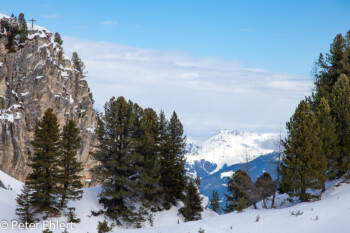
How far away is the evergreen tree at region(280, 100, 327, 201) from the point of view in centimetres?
2772

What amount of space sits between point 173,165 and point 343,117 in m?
21.3

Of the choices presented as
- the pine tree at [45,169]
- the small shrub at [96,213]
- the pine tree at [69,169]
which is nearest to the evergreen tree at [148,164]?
the small shrub at [96,213]

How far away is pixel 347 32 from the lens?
43688 millimetres

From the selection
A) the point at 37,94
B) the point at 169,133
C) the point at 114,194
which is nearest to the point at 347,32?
the point at 169,133

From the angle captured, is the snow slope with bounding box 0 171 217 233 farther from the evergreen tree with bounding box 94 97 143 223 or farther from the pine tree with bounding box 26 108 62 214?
the pine tree with bounding box 26 108 62 214

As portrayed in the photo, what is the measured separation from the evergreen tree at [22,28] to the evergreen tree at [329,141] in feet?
198

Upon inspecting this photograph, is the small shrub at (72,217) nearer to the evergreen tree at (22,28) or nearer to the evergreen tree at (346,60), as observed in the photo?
the evergreen tree at (346,60)

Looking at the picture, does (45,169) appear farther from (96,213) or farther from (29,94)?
(29,94)

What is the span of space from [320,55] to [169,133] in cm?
2679

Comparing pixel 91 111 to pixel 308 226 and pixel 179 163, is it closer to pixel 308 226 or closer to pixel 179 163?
pixel 179 163

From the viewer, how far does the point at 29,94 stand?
62844 millimetres

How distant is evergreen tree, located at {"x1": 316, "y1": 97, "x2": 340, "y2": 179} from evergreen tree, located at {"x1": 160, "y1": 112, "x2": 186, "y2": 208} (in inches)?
708

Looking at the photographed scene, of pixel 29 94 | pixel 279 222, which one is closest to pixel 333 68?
pixel 279 222

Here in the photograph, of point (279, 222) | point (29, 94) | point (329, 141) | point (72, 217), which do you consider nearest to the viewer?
point (279, 222)
